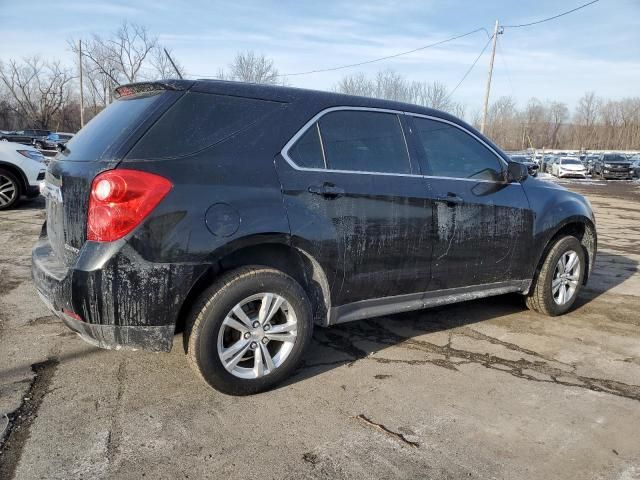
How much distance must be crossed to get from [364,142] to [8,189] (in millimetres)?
8917

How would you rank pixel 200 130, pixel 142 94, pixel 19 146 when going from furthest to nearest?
pixel 19 146 → pixel 142 94 → pixel 200 130

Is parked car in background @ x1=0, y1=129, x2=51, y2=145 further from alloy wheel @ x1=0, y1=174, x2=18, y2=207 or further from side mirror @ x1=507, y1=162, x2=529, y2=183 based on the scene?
side mirror @ x1=507, y1=162, x2=529, y2=183

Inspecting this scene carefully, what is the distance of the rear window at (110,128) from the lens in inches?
114

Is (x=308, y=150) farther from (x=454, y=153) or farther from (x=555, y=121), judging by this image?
(x=555, y=121)

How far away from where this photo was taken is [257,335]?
304cm

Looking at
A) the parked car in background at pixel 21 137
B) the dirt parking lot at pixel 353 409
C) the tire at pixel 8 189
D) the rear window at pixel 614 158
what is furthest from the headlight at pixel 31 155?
the rear window at pixel 614 158

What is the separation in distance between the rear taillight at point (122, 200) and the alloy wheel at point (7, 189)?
338 inches

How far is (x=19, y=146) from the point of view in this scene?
32.6 feet

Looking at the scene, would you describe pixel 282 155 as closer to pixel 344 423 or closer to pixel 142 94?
pixel 142 94

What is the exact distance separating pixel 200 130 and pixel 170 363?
1.58 meters

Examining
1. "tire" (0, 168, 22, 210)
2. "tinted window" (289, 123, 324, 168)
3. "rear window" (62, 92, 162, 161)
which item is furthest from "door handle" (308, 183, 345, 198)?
"tire" (0, 168, 22, 210)

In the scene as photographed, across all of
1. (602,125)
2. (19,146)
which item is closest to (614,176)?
(19,146)

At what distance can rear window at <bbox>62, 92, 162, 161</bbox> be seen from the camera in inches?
114

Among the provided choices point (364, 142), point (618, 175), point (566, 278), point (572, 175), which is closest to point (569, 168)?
point (572, 175)
